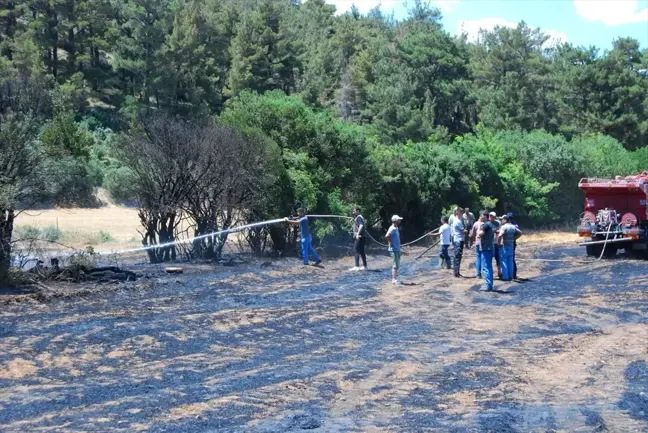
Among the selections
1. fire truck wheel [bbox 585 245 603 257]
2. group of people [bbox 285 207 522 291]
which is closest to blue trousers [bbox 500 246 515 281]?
group of people [bbox 285 207 522 291]

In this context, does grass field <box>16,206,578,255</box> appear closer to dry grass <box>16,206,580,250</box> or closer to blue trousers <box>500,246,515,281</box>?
dry grass <box>16,206,580,250</box>

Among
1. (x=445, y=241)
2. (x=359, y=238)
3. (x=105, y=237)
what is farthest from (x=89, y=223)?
(x=445, y=241)

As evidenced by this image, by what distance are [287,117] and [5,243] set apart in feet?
42.4

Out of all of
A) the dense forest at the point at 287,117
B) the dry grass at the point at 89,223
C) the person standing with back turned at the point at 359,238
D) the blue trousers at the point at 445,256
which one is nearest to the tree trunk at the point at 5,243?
the dense forest at the point at 287,117

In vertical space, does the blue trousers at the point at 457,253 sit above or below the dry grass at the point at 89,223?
below

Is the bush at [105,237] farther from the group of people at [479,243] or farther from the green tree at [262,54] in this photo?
the green tree at [262,54]

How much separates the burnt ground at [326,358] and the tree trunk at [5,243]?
1489mm

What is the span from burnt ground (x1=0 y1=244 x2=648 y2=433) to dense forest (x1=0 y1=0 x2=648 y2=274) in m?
4.77

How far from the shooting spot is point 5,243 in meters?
19.2

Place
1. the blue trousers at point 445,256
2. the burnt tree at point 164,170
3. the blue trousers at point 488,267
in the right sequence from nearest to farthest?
the blue trousers at point 488,267 < the blue trousers at point 445,256 < the burnt tree at point 164,170

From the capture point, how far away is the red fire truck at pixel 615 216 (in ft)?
91.9

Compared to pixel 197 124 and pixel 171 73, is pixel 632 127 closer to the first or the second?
pixel 171 73

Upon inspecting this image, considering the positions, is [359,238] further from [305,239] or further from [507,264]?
[507,264]

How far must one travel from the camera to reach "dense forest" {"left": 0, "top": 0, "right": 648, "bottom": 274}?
2547cm
